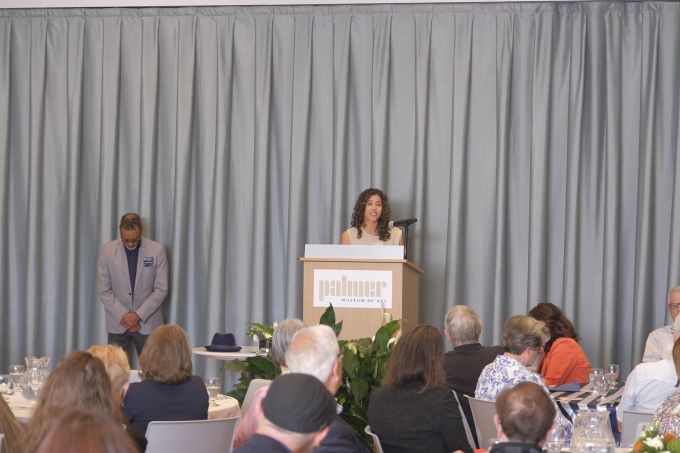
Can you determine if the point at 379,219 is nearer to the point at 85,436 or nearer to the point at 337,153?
the point at 337,153

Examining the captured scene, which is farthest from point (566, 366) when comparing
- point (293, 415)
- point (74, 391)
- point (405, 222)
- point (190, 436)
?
point (293, 415)

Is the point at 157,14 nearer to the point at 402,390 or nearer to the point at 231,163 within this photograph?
the point at 231,163

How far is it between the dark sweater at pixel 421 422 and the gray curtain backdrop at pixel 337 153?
14.7 ft

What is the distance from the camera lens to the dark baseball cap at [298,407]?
2.14m

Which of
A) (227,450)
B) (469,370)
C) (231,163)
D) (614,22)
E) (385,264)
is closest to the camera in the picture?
(227,450)

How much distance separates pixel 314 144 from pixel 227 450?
5.19 m

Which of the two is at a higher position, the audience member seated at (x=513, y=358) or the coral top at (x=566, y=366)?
the audience member seated at (x=513, y=358)

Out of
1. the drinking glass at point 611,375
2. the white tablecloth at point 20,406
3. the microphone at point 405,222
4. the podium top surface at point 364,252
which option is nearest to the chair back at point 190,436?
the white tablecloth at point 20,406

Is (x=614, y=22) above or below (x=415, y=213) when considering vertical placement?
above

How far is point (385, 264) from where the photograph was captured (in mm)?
6395

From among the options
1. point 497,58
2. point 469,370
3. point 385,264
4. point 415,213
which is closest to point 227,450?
point 469,370

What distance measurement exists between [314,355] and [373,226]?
4775mm

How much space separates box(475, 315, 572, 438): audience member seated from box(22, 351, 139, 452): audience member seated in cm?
216

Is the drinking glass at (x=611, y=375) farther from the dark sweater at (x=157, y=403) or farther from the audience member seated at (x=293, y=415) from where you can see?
the audience member seated at (x=293, y=415)
